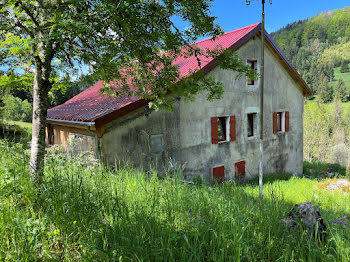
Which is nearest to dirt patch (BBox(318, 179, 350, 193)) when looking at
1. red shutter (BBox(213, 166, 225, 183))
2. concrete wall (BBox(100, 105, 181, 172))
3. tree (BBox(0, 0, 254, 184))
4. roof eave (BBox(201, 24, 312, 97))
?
red shutter (BBox(213, 166, 225, 183))

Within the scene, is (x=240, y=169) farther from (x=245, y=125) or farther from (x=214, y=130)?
(x=214, y=130)

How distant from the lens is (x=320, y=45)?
119688mm

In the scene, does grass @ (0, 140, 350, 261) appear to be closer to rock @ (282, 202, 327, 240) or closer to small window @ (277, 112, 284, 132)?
rock @ (282, 202, 327, 240)

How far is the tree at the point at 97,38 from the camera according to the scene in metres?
3.01

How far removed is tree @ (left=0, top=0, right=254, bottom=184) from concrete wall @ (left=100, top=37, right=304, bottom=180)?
222cm

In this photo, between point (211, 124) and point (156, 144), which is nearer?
point (156, 144)

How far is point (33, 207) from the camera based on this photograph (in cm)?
262

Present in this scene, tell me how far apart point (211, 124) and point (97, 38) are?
7.39 metres

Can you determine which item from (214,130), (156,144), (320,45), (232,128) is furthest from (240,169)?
(320,45)

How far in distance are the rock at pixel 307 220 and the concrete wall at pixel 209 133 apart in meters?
3.29

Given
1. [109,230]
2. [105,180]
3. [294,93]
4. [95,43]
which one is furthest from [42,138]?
[294,93]

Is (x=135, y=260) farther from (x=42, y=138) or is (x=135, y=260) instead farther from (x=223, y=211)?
(x=42, y=138)

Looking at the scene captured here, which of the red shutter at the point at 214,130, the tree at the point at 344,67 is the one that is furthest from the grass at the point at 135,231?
the tree at the point at 344,67

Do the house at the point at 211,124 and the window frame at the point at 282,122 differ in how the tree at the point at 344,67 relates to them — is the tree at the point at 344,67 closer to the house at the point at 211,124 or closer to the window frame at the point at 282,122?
the house at the point at 211,124
